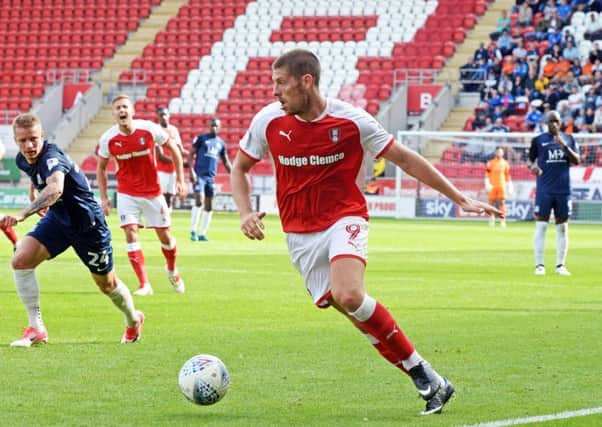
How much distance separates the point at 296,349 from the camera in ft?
34.2

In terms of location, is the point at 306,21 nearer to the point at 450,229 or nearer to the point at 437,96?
the point at 437,96

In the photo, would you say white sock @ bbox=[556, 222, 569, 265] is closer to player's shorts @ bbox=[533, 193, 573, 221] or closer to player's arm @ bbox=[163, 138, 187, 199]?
player's shorts @ bbox=[533, 193, 573, 221]

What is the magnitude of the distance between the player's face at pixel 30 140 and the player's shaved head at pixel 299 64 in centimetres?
287

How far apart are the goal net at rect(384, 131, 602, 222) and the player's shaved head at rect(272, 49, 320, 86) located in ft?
103

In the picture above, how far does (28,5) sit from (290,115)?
52002 millimetres

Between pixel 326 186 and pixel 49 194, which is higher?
pixel 326 186

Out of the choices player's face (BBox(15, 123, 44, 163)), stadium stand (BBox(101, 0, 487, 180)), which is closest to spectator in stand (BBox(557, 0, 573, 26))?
stadium stand (BBox(101, 0, 487, 180))

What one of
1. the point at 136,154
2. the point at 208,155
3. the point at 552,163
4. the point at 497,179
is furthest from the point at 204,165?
the point at 136,154

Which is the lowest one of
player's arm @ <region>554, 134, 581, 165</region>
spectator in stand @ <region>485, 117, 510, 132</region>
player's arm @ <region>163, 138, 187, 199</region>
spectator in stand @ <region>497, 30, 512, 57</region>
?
spectator in stand @ <region>485, 117, 510, 132</region>

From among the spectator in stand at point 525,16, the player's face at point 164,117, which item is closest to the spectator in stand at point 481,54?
the spectator in stand at point 525,16

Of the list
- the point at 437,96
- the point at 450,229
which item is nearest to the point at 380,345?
the point at 450,229

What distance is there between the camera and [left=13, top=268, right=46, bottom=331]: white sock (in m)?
10.6

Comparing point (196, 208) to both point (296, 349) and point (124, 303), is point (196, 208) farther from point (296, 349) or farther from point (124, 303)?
point (296, 349)

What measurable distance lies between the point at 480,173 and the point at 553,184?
22209 millimetres
